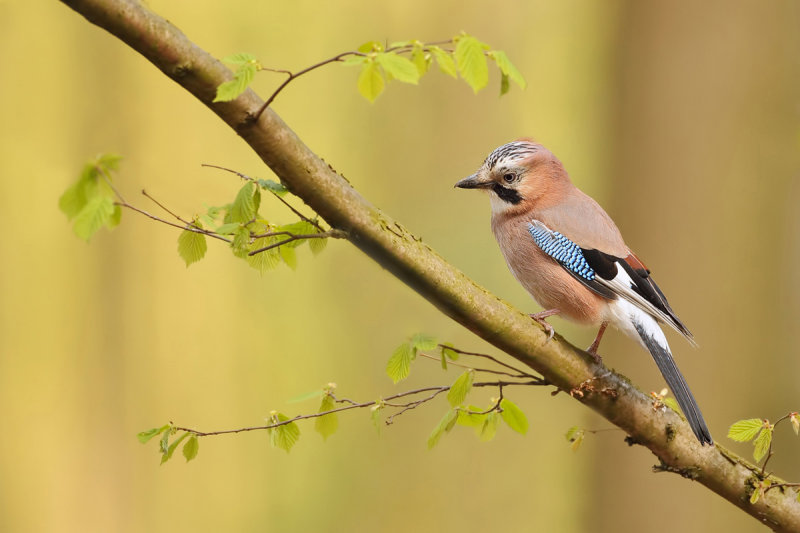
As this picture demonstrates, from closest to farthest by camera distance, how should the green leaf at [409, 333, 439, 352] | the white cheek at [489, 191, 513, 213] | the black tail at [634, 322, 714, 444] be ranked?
the green leaf at [409, 333, 439, 352], the black tail at [634, 322, 714, 444], the white cheek at [489, 191, 513, 213]

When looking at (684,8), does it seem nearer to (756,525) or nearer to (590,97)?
(590,97)

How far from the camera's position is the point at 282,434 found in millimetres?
2562

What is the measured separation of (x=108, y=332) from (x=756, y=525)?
18.9 feet

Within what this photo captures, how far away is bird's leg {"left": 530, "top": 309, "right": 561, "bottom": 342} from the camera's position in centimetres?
270

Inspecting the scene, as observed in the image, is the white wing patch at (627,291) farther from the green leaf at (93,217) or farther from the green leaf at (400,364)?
the green leaf at (93,217)

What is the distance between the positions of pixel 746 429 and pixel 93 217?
2.01 meters

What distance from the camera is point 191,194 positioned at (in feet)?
27.8

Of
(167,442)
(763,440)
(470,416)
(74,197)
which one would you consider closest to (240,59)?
(74,197)

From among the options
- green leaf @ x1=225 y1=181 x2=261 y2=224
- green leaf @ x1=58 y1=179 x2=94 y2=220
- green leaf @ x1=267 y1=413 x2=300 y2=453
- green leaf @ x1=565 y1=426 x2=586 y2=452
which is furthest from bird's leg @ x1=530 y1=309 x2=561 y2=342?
green leaf @ x1=58 y1=179 x2=94 y2=220

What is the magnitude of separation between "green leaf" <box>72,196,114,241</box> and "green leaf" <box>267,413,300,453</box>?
780 millimetres

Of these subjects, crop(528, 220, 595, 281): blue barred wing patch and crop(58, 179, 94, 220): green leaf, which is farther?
crop(528, 220, 595, 281): blue barred wing patch

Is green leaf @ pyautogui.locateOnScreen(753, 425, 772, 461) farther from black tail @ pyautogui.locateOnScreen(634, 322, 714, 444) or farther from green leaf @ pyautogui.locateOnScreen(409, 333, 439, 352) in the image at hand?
green leaf @ pyautogui.locateOnScreen(409, 333, 439, 352)

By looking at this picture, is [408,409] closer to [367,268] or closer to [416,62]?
[416,62]

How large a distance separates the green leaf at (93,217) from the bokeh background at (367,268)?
209 centimetres
